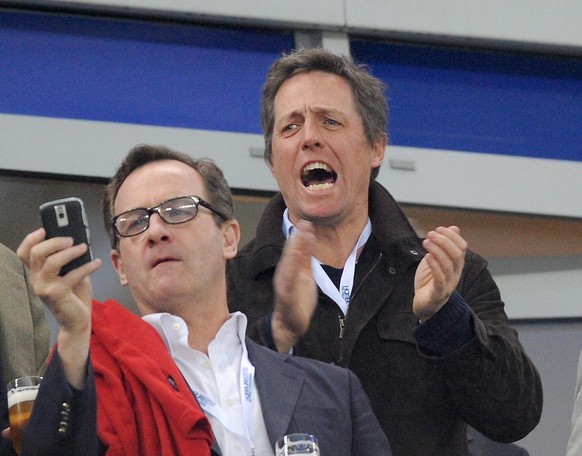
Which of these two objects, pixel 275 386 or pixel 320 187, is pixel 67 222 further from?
pixel 320 187

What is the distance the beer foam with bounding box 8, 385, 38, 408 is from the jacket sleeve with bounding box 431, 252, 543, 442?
41.8 inches

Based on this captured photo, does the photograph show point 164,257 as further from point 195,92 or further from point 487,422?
point 195,92

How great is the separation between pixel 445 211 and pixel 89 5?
192cm

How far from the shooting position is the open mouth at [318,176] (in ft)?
13.5

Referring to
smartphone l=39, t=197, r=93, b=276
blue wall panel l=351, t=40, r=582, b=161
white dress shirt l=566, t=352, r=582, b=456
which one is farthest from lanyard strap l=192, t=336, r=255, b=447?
blue wall panel l=351, t=40, r=582, b=161

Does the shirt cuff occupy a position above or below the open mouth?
below

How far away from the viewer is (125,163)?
11.8 ft

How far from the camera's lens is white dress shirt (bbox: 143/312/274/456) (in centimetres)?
311

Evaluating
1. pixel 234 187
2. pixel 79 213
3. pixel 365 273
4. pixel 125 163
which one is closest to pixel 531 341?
pixel 234 187

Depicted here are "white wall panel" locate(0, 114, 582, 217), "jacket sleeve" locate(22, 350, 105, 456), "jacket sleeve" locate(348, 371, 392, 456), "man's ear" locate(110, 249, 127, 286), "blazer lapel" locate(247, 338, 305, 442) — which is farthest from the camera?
"white wall panel" locate(0, 114, 582, 217)

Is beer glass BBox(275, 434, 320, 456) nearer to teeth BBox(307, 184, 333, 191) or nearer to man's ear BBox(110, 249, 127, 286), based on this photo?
man's ear BBox(110, 249, 127, 286)

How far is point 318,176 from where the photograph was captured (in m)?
4.16

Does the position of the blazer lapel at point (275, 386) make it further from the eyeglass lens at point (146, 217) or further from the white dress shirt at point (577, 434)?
the white dress shirt at point (577, 434)

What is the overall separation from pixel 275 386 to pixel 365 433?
0.25m
